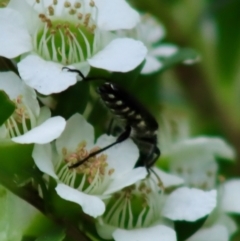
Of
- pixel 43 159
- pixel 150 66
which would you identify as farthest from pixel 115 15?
pixel 43 159

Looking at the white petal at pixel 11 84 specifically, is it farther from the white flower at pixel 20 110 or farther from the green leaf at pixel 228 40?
the green leaf at pixel 228 40

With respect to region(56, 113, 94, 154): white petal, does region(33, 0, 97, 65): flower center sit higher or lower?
higher

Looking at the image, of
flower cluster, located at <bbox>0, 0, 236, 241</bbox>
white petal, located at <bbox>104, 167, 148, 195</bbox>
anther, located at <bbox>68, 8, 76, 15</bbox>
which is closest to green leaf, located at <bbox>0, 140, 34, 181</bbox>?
flower cluster, located at <bbox>0, 0, 236, 241</bbox>

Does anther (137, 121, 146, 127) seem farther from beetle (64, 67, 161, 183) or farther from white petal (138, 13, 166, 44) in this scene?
white petal (138, 13, 166, 44)

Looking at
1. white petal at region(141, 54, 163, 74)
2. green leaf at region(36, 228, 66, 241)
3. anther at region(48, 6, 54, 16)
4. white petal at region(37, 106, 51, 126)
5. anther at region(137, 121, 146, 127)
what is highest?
anther at region(48, 6, 54, 16)

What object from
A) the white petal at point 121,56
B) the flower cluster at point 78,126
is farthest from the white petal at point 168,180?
the white petal at point 121,56

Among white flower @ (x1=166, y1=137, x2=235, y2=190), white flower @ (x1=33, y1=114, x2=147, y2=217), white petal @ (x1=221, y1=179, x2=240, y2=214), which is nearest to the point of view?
white flower @ (x1=33, y1=114, x2=147, y2=217)

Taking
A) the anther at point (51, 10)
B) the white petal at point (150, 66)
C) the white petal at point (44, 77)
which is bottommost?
the white petal at point (150, 66)
